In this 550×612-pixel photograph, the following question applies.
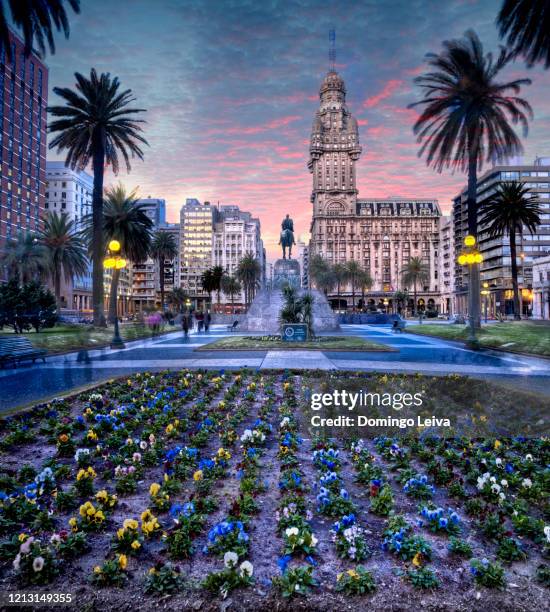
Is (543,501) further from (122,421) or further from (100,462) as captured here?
(122,421)

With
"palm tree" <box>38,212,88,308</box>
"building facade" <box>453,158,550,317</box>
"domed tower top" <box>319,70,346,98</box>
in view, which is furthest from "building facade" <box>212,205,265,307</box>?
"palm tree" <box>38,212,88,308</box>

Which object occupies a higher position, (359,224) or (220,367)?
(359,224)

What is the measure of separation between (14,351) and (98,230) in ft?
65.7

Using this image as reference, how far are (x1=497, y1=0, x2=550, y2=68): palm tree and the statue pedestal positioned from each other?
26622 millimetres

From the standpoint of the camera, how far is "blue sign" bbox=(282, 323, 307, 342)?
24625 millimetres

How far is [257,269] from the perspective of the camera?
100 metres

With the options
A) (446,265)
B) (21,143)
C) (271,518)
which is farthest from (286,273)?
(446,265)

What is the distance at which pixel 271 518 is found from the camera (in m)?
3.87

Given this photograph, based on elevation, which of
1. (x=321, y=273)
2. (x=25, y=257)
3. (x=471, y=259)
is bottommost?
(x=471, y=259)

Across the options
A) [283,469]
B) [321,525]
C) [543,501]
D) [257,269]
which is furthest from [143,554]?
[257,269]

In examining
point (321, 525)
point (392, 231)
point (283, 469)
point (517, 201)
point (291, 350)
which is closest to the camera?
point (321, 525)

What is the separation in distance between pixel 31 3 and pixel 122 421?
19.9m

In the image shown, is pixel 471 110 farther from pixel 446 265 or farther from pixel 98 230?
pixel 446 265

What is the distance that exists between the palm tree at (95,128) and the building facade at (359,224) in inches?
4613
